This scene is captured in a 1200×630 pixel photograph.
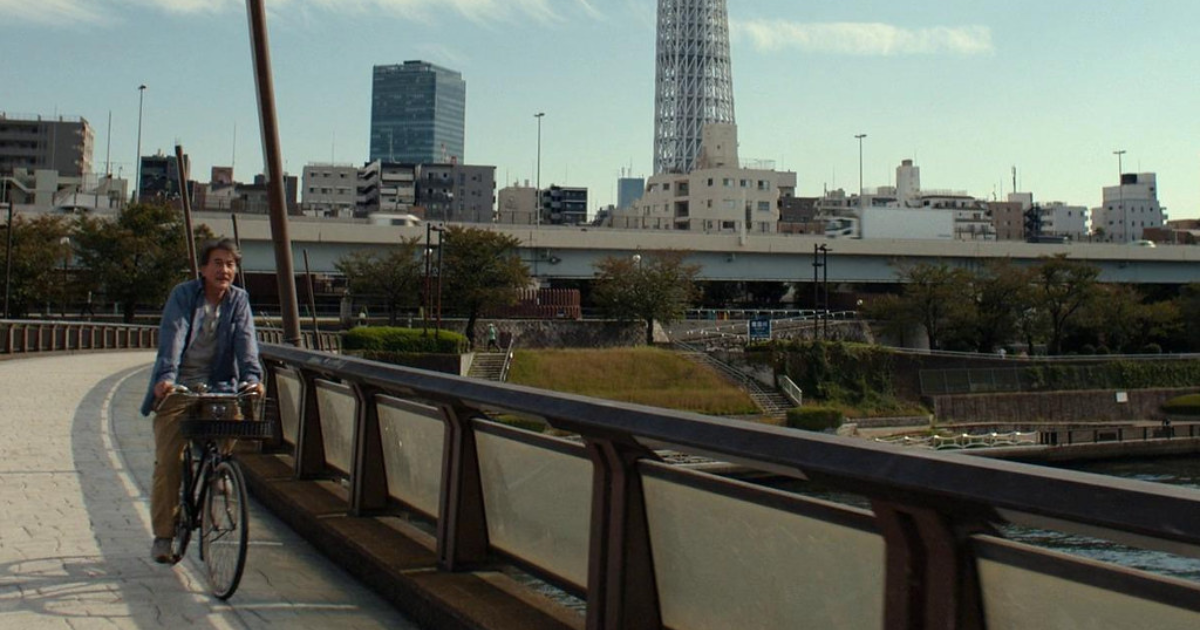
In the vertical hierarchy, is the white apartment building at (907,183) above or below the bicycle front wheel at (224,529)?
above

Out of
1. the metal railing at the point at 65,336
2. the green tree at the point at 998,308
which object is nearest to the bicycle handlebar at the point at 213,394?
the metal railing at the point at 65,336

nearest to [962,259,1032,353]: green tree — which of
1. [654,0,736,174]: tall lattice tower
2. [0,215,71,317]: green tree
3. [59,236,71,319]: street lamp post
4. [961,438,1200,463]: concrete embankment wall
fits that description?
[961,438,1200,463]: concrete embankment wall

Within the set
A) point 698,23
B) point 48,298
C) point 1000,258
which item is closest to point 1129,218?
point 698,23

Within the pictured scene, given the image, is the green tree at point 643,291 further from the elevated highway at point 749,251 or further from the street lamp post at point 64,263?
the street lamp post at point 64,263

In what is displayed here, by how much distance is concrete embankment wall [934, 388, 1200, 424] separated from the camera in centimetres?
6681

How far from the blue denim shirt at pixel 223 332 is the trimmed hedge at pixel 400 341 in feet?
164

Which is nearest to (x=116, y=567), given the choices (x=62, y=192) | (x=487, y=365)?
(x=487, y=365)

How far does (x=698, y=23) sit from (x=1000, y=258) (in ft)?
326

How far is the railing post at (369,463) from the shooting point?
782 centimetres

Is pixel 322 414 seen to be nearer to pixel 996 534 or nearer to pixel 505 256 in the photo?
pixel 996 534

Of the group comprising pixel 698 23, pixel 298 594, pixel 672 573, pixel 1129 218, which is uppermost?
pixel 698 23

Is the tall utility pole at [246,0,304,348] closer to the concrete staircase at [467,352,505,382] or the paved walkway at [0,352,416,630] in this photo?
the paved walkway at [0,352,416,630]

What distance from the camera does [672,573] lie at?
449 centimetres

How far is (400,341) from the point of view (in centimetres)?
5959
